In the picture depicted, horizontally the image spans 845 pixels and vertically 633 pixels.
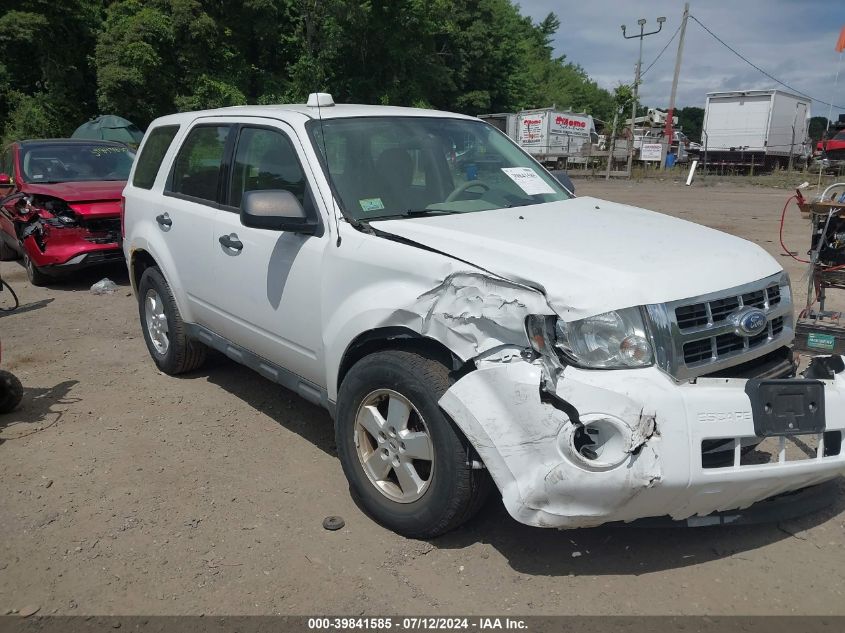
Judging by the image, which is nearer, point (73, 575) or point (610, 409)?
point (610, 409)

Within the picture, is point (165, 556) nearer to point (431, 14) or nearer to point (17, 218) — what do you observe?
point (17, 218)

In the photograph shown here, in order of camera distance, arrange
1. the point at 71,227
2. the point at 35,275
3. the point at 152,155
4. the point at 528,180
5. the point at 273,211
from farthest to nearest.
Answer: the point at 35,275, the point at 71,227, the point at 152,155, the point at 528,180, the point at 273,211

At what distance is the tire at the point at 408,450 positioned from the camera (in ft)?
9.07

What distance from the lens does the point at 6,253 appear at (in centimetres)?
1068

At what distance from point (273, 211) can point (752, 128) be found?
31562 millimetres

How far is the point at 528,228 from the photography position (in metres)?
3.20

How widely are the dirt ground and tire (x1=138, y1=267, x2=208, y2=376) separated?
0.52m

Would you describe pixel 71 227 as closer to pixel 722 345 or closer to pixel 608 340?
pixel 608 340

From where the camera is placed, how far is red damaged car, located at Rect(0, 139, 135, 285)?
319 inches

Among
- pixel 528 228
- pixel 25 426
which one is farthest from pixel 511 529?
pixel 25 426

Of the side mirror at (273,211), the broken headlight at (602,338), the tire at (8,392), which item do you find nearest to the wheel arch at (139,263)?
the tire at (8,392)

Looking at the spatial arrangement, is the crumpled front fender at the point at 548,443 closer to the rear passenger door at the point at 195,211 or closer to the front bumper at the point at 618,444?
the front bumper at the point at 618,444

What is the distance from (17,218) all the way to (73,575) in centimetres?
691

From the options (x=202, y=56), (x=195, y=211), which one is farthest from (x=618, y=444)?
(x=202, y=56)
